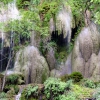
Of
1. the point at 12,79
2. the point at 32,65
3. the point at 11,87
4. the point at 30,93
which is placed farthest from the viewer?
the point at 32,65

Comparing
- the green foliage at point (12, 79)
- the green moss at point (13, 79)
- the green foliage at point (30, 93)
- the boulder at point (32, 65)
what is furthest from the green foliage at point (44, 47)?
the green foliage at point (30, 93)

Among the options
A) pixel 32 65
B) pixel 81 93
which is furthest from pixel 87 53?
pixel 81 93

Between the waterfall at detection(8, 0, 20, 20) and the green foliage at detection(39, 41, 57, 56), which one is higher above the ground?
the waterfall at detection(8, 0, 20, 20)

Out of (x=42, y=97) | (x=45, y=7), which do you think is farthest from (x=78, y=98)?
(x=45, y=7)

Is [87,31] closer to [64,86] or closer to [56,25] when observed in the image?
[56,25]

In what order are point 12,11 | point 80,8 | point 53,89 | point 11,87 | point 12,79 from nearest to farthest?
1. point 53,89
2. point 11,87
3. point 12,79
4. point 12,11
5. point 80,8

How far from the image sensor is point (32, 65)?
13.0 meters

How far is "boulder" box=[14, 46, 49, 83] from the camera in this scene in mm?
12805

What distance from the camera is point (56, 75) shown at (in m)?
13.6

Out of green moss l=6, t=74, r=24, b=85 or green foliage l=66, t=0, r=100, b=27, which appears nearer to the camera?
green moss l=6, t=74, r=24, b=85

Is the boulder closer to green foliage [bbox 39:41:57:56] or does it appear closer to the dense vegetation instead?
green foliage [bbox 39:41:57:56]

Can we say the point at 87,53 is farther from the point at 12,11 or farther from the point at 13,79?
the point at 12,11

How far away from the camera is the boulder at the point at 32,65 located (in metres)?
12.8

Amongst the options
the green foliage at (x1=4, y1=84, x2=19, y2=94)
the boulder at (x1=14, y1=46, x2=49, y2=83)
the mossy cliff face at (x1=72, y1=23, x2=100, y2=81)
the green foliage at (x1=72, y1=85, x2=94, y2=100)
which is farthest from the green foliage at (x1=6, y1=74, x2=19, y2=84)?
the mossy cliff face at (x1=72, y1=23, x2=100, y2=81)
